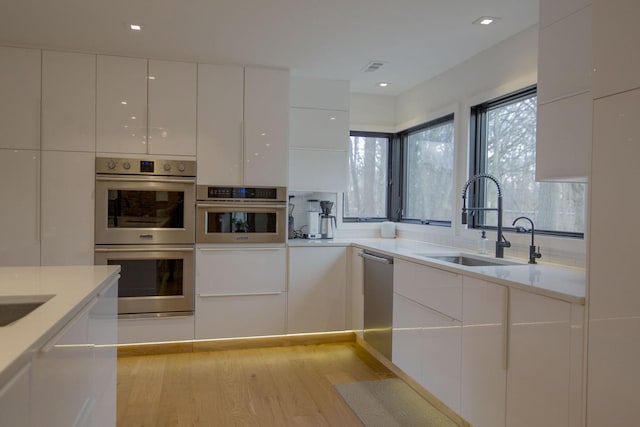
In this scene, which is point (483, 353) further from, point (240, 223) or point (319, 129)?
point (319, 129)

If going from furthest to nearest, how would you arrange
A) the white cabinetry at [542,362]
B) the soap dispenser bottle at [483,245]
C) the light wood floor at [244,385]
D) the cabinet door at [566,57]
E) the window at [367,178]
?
the window at [367,178], the soap dispenser bottle at [483,245], the light wood floor at [244,385], the cabinet door at [566,57], the white cabinetry at [542,362]

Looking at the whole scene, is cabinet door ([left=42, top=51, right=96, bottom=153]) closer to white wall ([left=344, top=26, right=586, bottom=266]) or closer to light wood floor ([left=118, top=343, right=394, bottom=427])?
light wood floor ([left=118, top=343, right=394, bottom=427])

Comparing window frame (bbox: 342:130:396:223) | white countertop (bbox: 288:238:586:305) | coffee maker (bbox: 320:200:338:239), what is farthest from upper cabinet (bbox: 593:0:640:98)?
window frame (bbox: 342:130:396:223)

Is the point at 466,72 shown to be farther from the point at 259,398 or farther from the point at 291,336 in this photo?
the point at 259,398

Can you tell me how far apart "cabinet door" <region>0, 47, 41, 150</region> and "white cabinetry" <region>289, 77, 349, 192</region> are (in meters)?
1.99

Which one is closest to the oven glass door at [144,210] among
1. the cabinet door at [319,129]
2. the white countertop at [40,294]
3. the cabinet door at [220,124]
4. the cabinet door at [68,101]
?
the cabinet door at [220,124]

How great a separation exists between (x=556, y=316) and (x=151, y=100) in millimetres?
3148

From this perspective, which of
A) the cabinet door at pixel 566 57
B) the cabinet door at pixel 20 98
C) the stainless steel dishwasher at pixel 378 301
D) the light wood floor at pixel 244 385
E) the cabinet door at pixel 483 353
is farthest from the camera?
the cabinet door at pixel 20 98

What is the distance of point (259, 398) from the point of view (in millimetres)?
2742

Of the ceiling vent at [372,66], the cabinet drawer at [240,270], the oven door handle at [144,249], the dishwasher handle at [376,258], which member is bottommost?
the cabinet drawer at [240,270]

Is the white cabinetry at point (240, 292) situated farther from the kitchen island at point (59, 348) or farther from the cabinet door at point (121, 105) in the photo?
the kitchen island at point (59, 348)

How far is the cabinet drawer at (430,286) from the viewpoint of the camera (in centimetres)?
229

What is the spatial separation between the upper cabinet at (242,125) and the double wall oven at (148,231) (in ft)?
0.83

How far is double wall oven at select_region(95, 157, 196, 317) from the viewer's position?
3.36 meters
